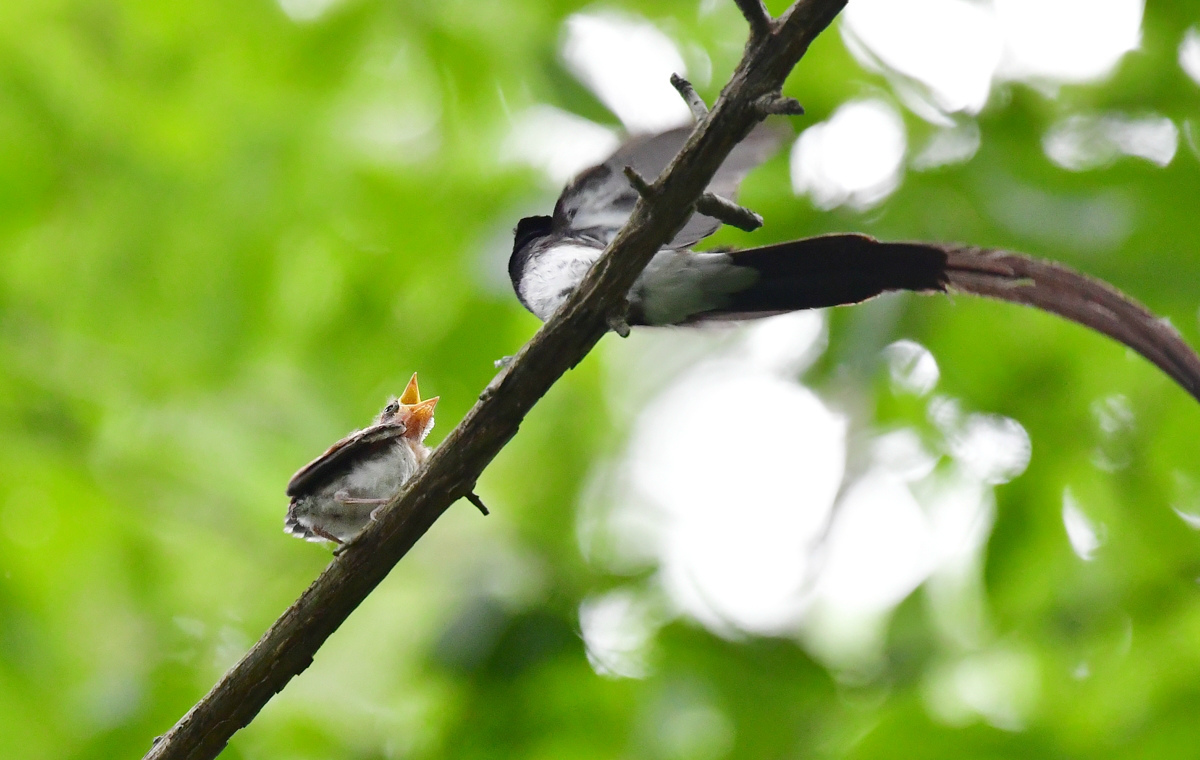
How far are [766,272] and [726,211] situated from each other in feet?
Result: 1.04

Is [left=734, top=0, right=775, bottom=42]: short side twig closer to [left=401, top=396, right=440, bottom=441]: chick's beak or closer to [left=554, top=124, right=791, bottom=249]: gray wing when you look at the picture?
[left=554, top=124, right=791, bottom=249]: gray wing

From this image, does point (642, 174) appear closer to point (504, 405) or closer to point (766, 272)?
point (766, 272)

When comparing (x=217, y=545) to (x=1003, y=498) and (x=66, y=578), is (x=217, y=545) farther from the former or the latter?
(x=1003, y=498)

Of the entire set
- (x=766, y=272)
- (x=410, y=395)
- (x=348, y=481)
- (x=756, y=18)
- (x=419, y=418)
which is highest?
(x=410, y=395)

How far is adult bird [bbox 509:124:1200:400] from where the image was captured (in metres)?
1.76

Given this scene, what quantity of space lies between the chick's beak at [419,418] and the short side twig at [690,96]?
1.21 m

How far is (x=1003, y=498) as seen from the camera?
3389 millimetres

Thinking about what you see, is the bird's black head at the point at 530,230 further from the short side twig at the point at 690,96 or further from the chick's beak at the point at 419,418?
the short side twig at the point at 690,96

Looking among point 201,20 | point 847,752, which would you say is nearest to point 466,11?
point 201,20

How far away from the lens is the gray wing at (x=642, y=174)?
1.96 metres

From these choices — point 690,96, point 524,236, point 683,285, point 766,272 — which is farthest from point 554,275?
point 690,96

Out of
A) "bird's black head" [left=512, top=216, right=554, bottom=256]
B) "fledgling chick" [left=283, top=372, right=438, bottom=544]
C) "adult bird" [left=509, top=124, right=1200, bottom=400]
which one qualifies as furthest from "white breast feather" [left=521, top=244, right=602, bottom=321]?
"fledgling chick" [left=283, top=372, right=438, bottom=544]

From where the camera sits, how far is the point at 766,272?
1979mm

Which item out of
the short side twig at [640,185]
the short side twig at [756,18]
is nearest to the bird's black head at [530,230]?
the short side twig at [640,185]
